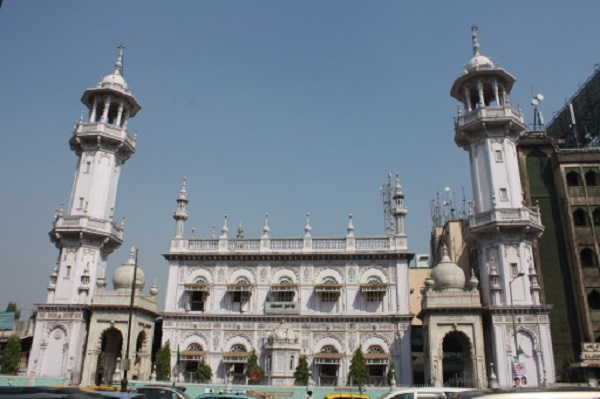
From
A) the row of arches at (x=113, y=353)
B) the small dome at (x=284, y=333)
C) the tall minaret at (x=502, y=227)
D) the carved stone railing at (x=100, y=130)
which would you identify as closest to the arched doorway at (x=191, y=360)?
the row of arches at (x=113, y=353)

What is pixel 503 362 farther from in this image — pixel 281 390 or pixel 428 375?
pixel 281 390

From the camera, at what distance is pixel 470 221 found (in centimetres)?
3606

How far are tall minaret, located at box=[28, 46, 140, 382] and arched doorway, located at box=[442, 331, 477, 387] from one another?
88.6 ft

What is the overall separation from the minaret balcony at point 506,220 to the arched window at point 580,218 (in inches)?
282

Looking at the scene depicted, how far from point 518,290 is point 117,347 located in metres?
30.6

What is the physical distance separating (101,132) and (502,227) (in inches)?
1267

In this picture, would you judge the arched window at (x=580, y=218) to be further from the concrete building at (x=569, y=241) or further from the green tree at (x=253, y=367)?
the green tree at (x=253, y=367)

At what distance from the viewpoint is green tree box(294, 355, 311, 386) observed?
107ft

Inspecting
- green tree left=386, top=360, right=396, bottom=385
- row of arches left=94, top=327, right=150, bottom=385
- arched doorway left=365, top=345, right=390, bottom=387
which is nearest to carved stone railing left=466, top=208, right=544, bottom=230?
arched doorway left=365, top=345, right=390, bottom=387

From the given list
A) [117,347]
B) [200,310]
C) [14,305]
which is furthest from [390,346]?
[14,305]

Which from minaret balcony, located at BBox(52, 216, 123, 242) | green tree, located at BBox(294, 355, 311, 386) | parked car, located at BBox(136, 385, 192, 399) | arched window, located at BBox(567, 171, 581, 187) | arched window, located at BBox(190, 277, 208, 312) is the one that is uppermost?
arched window, located at BBox(567, 171, 581, 187)

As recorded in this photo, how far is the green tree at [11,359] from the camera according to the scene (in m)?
36.6

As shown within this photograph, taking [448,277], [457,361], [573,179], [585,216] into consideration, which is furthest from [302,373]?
[573,179]

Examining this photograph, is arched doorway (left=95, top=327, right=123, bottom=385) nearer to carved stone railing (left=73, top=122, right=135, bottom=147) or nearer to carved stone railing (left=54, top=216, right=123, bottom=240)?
carved stone railing (left=54, top=216, right=123, bottom=240)
